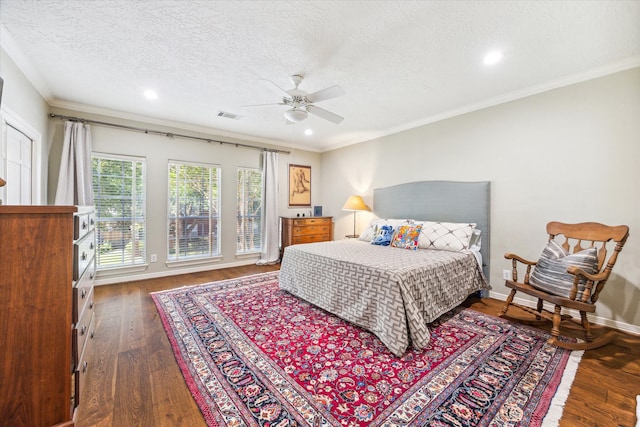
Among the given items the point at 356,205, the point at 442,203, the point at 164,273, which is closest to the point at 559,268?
the point at 442,203

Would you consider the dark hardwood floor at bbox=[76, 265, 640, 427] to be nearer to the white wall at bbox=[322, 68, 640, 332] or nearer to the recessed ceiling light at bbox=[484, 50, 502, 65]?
the white wall at bbox=[322, 68, 640, 332]

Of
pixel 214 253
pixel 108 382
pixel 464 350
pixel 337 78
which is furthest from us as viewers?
pixel 214 253

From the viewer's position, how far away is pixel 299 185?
5777 mm

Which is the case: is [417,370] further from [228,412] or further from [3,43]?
[3,43]

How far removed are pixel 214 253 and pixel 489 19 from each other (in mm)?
4785

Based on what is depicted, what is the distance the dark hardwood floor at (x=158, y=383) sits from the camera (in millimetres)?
1417

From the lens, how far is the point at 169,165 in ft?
14.0

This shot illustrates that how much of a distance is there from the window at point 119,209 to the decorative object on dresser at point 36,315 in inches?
125

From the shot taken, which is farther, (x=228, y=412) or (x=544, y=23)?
(x=544, y=23)

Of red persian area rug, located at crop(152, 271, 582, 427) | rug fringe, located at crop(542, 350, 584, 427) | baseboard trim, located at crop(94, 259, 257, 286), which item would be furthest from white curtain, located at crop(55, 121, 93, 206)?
rug fringe, located at crop(542, 350, 584, 427)

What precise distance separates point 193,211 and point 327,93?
10.8 ft

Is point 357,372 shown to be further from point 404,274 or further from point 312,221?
point 312,221

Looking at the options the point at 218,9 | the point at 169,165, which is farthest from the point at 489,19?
the point at 169,165

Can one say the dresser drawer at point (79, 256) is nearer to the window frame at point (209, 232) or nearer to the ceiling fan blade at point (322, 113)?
the ceiling fan blade at point (322, 113)
